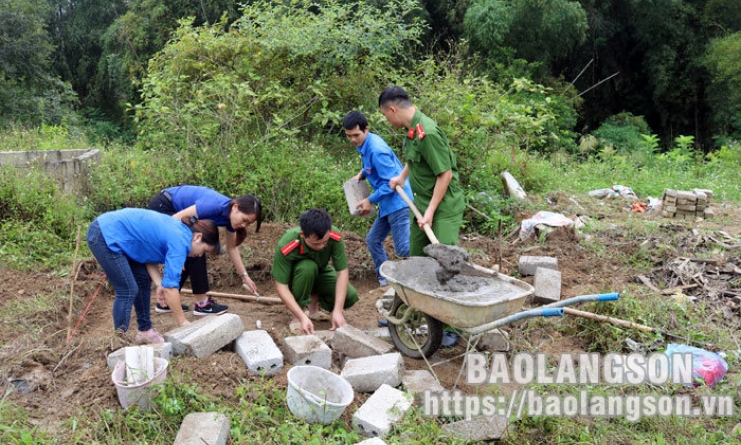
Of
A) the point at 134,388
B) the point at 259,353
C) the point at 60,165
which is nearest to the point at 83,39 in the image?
the point at 60,165

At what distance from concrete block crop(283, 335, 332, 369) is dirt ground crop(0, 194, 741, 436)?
117mm

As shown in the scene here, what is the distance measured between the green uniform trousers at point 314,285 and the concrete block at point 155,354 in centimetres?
116

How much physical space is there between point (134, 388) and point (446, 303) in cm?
185

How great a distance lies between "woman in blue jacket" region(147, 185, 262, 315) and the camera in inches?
176

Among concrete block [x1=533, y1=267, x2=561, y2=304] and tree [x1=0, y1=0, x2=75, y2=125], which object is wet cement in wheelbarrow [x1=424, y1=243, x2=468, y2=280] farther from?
tree [x1=0, y1=0, x2=75, y2=125]

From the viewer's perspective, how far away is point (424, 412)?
345 centimetres

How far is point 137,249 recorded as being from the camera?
4199 mm

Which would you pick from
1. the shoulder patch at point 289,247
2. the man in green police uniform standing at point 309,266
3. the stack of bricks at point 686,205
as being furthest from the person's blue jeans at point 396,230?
the stack of bricks at point 686,205

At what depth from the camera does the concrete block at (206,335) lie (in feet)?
12.5

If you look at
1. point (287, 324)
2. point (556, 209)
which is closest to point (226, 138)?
point (287, 324)

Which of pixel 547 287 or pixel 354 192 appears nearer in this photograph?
pixel 547 287

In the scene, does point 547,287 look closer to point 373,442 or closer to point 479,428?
point 479,428

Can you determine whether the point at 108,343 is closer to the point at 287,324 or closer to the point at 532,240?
the point at 287,324

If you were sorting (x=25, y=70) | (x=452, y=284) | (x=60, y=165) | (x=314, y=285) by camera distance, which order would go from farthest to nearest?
(x=25, y=70)
(x=60, y=165)
(x=314, y=285)
(x=452, y=284)
